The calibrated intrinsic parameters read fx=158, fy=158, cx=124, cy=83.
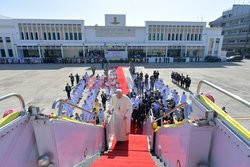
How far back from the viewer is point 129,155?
4469mm

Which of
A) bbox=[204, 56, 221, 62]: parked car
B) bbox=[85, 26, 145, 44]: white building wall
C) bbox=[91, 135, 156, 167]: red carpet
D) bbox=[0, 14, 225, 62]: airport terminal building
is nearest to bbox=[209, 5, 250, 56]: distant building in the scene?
bbox=[0, 14, 225, 62]: airport terminal building

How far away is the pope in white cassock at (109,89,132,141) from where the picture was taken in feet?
16.6

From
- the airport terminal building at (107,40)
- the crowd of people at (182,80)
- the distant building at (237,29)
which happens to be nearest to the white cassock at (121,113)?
the crowd of people at (182,80)

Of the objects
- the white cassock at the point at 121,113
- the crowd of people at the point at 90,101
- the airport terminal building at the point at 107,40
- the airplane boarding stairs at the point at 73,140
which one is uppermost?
the airport terminal building at the point at 107,40

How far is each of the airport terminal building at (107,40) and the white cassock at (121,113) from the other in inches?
1231

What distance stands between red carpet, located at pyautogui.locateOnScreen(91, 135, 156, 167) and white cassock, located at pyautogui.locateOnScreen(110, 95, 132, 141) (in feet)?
1.22

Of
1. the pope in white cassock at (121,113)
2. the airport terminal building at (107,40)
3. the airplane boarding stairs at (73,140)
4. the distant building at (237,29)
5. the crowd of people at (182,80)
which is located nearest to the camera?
the airplane boarding stairs at (73,140)

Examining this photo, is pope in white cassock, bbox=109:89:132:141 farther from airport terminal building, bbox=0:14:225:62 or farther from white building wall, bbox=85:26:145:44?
white building wall, bbox=85:26:145:44

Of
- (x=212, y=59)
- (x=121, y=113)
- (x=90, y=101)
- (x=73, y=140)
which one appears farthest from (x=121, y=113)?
(x=212, y=59)

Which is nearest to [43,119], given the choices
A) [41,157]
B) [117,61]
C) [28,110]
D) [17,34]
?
[28,110]

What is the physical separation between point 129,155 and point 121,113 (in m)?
1.31

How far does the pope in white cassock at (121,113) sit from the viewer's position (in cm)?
505

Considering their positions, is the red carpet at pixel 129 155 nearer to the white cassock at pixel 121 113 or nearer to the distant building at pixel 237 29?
the white cassock at pixel 121 113

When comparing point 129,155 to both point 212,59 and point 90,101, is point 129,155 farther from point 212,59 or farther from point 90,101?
point 212,59
